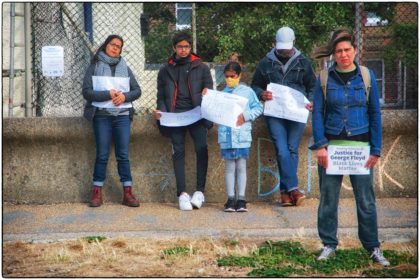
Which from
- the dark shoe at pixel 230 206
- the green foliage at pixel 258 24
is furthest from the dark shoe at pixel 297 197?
the green foliage at pixel 258 24

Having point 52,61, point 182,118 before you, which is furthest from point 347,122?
point 52,61

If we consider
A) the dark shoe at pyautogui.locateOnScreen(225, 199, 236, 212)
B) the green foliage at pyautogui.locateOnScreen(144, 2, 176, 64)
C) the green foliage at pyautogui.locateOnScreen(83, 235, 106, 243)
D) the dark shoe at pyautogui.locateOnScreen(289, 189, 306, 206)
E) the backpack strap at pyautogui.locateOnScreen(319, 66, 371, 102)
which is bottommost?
the green foliage at pyautogui.locateOnScreen(83, 235, 106, 243)

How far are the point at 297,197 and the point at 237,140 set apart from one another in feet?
2.97

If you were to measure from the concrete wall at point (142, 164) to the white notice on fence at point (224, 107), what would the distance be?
661mm

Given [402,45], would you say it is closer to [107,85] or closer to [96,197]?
[107,85]

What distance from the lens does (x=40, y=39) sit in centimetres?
737

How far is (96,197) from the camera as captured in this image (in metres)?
6.59

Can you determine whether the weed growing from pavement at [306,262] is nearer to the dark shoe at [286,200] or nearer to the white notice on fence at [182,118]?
the dark shoe at [286,200]

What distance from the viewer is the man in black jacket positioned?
21.0 ft

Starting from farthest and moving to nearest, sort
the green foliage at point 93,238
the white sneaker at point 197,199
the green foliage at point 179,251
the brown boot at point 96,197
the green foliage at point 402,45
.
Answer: the green foliage at point 402,45 → the brown boot at point 96,197 → the white sneaker at point 197,199 → the green foliage at point 93,238 → the green foliage at point 179,251

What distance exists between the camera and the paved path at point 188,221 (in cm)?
541

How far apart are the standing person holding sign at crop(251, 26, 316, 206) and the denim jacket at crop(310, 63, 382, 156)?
1.70 m

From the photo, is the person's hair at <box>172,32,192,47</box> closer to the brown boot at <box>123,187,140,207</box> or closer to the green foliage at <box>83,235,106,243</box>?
the brown boot at <box>123,187,140,207</box>

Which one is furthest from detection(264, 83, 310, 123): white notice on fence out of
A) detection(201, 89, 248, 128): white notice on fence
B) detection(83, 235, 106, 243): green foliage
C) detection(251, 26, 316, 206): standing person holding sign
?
detection(83, 235, 106, 243): green foliage
